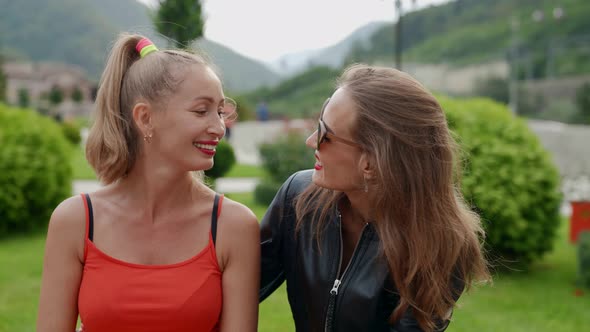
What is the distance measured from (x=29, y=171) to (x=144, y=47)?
23.2 feet

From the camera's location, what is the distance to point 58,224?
2.32m

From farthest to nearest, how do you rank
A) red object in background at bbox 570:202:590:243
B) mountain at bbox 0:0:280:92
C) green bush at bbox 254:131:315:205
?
1. mountain at bbox 0:0:280:92
2. green bush at bbox 254:131:315:205
3. red object in background at bbox 570:202:590:243

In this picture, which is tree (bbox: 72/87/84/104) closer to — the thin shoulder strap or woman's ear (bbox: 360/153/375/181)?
the thin shoulder strap

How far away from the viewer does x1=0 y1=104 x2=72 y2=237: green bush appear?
8695 millimetres

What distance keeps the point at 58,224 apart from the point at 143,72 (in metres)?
0.59

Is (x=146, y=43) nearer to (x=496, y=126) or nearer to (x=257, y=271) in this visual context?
(x=257, y=271)

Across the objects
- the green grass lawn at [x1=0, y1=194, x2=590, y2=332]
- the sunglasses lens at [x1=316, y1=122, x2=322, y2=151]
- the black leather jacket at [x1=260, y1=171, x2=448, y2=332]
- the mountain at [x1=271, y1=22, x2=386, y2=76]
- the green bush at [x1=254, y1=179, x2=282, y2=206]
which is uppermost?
the sunglasses lens at [x1=316, y1=122, x2=322, y2=151]

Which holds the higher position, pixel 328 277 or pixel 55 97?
pixel 328 277

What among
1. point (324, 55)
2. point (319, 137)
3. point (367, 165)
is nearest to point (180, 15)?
point (319, 137)

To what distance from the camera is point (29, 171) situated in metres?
8.81

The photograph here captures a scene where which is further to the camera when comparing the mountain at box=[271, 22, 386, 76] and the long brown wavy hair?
the mountain at box=[271, 22, 386, 76]

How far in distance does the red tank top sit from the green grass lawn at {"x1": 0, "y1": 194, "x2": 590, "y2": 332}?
9.80 ft

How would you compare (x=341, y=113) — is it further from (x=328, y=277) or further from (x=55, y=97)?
(x=55, y=97)

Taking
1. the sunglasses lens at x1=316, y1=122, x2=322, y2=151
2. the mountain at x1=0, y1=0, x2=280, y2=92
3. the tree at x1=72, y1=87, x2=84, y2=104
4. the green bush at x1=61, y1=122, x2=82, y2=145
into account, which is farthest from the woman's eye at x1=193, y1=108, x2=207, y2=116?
the mountain at x1=0, y1=0, x2=280, y2=92
